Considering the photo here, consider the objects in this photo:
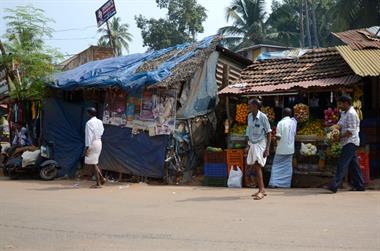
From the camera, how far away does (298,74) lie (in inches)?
448

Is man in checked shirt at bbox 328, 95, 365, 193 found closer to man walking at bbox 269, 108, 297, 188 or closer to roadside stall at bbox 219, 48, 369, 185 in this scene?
roadside stall at bbox 219, 48, 369, 185

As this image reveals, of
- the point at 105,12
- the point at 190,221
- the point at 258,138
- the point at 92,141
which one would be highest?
the point at 105,12

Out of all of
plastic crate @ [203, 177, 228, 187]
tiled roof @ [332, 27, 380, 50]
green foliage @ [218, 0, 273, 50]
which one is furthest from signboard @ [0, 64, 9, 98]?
green foliage @ [218, 0, 273, 50]

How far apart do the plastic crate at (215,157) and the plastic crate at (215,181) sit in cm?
39

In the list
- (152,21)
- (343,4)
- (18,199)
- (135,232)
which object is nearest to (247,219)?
(135,232)

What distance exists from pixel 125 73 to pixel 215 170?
3.61 m

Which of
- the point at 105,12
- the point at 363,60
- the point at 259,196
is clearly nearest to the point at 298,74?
the point at 363,60

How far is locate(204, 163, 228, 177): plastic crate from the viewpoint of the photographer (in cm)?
1086

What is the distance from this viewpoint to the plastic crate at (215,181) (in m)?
10.9

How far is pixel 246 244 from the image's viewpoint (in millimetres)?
5164

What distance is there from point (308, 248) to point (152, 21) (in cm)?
3848

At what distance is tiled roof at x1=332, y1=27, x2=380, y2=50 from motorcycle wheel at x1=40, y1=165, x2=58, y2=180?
8190 mm

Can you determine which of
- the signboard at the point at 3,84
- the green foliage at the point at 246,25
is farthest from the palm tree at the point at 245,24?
the signboard at the point at 3,84

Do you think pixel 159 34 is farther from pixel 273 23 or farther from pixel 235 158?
pixel 235 158
